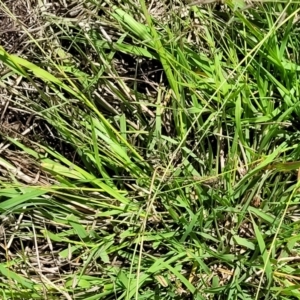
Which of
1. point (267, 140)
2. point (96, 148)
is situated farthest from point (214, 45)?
point (96, 148)

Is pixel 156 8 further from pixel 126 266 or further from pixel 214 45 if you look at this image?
pixel 126 266

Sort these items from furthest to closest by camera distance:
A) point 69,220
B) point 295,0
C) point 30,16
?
point 30,16 < point 69,220 < point 295,0

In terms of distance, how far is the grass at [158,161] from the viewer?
4.20ft

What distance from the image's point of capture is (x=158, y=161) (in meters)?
1.34

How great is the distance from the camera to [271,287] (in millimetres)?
1256

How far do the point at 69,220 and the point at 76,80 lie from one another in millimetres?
342

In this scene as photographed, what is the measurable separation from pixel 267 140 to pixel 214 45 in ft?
0.85

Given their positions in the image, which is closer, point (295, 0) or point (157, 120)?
point (295, 0)

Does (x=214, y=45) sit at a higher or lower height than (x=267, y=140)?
higher

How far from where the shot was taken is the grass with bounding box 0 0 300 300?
50.4 inches

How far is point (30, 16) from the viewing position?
145 cm

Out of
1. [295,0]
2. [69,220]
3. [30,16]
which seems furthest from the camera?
[30,16]

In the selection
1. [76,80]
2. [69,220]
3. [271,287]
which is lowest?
[271,287]

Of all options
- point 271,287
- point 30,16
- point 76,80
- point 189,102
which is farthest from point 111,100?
point 271,287
